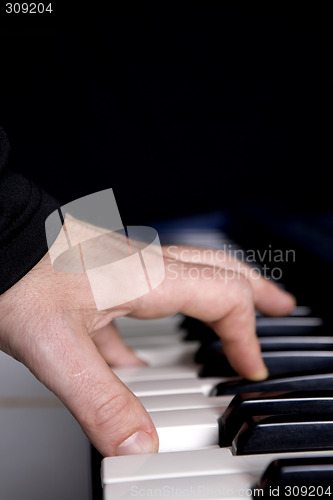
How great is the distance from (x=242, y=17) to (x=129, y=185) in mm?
603

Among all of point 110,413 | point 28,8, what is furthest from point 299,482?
point 28,8

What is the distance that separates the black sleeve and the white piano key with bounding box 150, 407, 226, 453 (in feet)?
0.77

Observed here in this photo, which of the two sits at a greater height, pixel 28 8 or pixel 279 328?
pixel 28 8

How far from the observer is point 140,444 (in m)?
0.55

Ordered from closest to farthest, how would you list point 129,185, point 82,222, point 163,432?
point 163,432 < point 82,222 < point 129,185

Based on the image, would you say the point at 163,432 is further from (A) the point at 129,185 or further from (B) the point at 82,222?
(A) the point at 129,185

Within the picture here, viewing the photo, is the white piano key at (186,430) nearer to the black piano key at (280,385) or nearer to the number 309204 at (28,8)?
the black piano key at (280,385)

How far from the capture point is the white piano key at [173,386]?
698 millimetres

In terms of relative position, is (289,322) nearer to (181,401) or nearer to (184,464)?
(181,401)

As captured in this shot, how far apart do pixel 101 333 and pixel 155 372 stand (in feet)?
0.42

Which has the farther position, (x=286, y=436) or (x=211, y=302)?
(x=211, y=302)

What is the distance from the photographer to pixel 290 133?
1668 millimetres

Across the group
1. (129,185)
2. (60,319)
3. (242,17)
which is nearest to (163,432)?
(60,319)

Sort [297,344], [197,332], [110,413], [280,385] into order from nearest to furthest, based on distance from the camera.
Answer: [110,413], [280,385], [297,344], [197,332]
